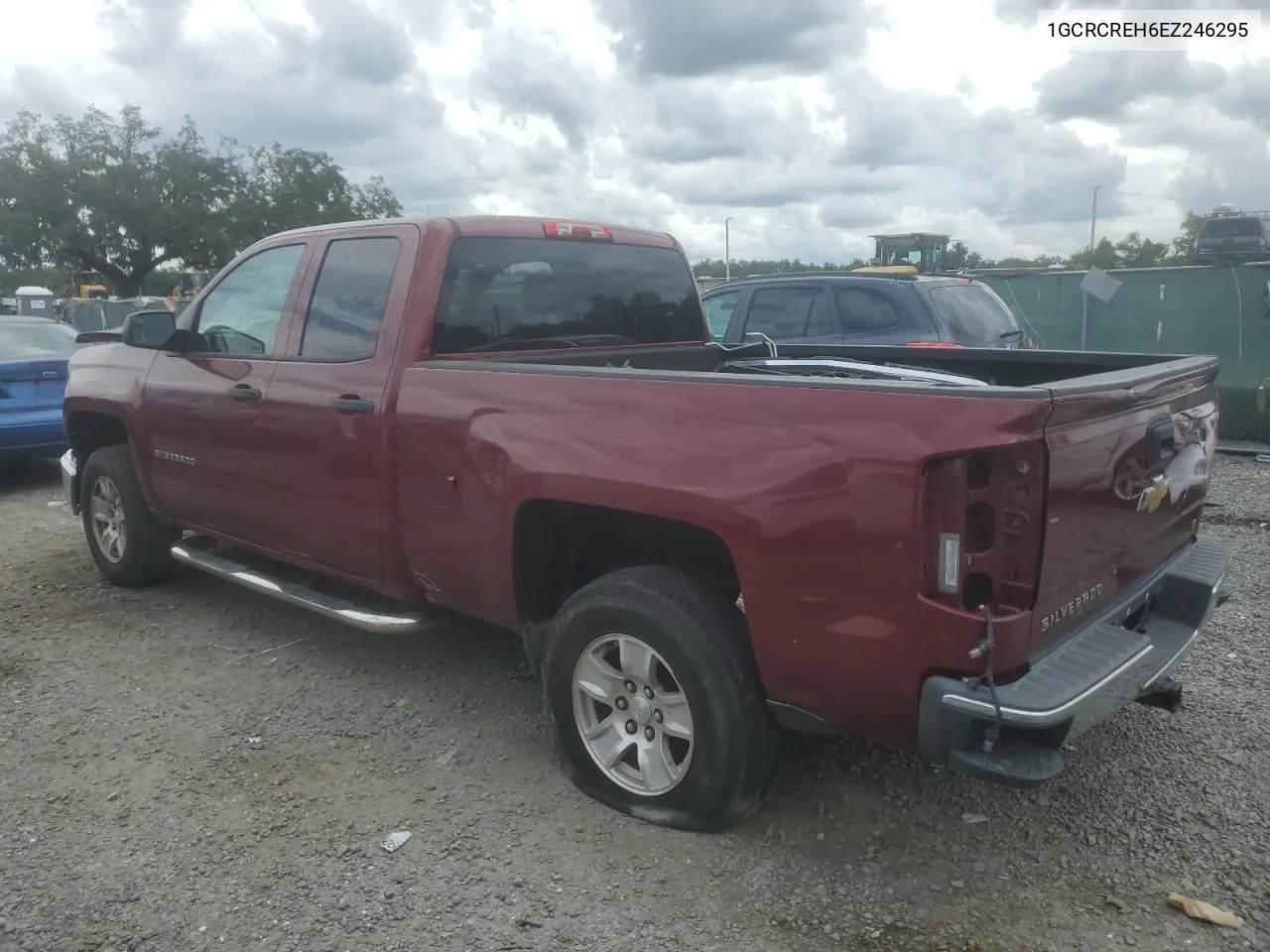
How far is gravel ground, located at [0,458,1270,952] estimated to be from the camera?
109 inches

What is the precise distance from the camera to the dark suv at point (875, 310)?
8.04 metres

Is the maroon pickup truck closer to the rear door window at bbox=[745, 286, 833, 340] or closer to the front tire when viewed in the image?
the front tire

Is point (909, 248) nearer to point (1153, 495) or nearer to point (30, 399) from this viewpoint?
point (30, 399)

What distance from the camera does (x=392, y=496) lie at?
3.83 meters

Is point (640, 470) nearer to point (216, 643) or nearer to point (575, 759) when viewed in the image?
point (575, 759)

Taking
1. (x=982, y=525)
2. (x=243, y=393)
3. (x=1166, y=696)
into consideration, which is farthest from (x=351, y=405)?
(x=1166, y=696)

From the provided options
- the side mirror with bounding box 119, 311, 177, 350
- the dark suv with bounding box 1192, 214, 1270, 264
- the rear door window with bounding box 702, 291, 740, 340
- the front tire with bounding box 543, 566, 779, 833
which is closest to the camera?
the front tire with bounding box 543, 566, 779, 833

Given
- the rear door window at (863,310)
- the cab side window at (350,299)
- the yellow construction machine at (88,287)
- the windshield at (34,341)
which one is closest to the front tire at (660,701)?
the cab side window at (350,299)

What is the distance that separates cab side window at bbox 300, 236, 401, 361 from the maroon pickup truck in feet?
0.04

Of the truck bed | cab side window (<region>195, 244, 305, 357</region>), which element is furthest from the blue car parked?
the truck bed

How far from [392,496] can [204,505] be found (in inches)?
62.2

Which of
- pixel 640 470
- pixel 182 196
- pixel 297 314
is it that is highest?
pixel 182 196

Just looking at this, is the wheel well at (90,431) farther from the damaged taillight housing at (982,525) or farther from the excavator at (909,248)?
the excavator at (909,248)

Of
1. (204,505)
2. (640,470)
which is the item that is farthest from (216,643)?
(640,470)
